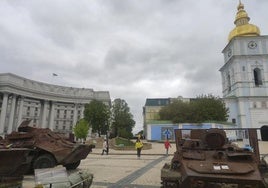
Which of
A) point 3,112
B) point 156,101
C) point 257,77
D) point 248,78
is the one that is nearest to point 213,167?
point 248,78

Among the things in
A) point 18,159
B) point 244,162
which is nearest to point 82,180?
point 18,159

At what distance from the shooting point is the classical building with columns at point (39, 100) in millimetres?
68688

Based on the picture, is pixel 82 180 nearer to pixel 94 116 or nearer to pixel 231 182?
pixel 231 182

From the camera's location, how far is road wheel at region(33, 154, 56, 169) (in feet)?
37.1

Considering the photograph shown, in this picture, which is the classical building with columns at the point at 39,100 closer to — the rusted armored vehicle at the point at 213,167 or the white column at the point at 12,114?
the white column at the point at 12,114

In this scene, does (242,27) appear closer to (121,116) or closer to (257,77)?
(257,77)

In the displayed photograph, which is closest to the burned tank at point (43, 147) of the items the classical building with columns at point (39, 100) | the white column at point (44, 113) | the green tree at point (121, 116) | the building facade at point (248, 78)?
the green tree at point (121, 116)

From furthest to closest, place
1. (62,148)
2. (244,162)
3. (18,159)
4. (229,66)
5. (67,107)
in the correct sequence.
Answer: (67,107) < (229,66) < (62,148) < (18,159) < (244,162)

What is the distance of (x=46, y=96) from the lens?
265 feet

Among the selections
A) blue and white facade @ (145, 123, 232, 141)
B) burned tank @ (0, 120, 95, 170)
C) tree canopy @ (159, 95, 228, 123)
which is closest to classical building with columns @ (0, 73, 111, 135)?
blue and white facade @ (145, 123, 232, 141)

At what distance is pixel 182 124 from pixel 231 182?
38.2 metres

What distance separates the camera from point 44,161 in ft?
37.6

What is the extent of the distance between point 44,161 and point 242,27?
54.0 meters

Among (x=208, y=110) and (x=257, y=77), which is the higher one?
(x=257, y=77)
